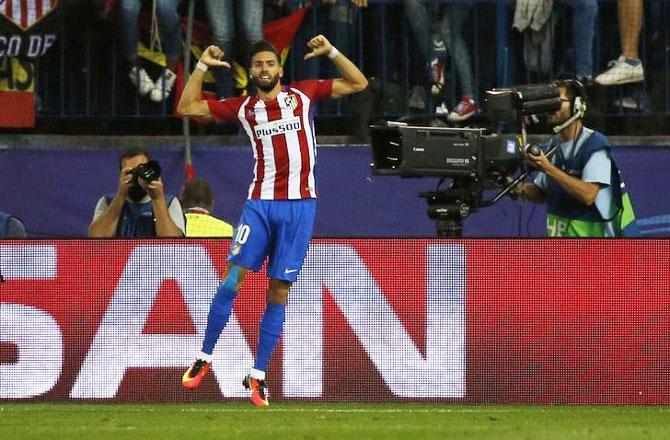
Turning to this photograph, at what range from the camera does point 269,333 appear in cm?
992

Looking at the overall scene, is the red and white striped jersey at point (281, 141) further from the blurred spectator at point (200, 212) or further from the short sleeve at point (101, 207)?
the short sleeve at point (101, 207)

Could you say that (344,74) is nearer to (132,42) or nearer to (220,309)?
(220,309)

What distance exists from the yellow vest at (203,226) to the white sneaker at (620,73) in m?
3.56

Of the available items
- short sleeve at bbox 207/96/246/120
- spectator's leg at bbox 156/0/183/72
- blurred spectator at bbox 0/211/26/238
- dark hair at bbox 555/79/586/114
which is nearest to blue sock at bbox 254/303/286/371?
short sleeve at bbox 207/96/246/120

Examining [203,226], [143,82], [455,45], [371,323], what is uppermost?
[455,45]

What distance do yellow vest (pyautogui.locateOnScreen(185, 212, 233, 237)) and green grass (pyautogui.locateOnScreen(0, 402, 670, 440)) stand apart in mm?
1580

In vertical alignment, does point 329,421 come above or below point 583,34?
below

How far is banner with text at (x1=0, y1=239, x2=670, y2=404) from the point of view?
422 inches

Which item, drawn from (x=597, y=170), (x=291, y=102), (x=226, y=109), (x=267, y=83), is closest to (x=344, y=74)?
(x=291, y=102)

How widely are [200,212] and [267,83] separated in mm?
2274

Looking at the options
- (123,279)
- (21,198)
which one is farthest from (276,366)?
(21,198)

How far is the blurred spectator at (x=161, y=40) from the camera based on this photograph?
43.4 feet

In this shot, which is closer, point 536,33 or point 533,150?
point 533,150

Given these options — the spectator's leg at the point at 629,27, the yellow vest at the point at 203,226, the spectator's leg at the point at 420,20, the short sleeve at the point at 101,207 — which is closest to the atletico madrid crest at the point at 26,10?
the short sleeve at the point at 101,207
